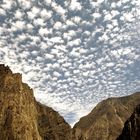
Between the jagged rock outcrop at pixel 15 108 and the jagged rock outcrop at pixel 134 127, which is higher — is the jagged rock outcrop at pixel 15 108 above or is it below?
above

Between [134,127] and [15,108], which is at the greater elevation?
[15,108]

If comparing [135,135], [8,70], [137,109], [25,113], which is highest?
[8,70]

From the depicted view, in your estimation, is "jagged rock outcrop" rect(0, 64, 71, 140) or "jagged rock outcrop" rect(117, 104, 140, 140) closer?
"jagged rock outcrop" rect(117, 104, 140, 140)

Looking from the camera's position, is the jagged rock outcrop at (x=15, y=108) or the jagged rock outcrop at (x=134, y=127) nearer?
the jagged rock outcrop at (x=134, y=127)

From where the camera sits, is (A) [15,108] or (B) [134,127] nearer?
(B) [134,127]

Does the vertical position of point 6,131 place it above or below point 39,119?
below

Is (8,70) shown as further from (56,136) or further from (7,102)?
(56,136)

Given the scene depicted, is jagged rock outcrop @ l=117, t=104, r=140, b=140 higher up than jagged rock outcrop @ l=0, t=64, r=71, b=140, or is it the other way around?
jagged rock outcrop @ l=0, t=64, r=71, b=140

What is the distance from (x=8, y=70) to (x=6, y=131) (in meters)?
22.2

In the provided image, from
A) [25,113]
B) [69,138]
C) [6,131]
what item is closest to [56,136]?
[69,138]

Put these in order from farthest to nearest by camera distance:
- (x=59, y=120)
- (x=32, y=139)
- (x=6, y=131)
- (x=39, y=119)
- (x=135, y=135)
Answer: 1. (x=59, y=120)
2. (x=39, y=119)
3. (x=32, y=139)
4. (x=6, y=131)
5. (x=135, y=135)

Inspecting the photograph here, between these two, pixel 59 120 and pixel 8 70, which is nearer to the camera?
pixel 8 70

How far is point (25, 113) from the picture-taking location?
365 ft

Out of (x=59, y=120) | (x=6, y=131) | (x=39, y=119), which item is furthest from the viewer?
(x=59, y=120)
